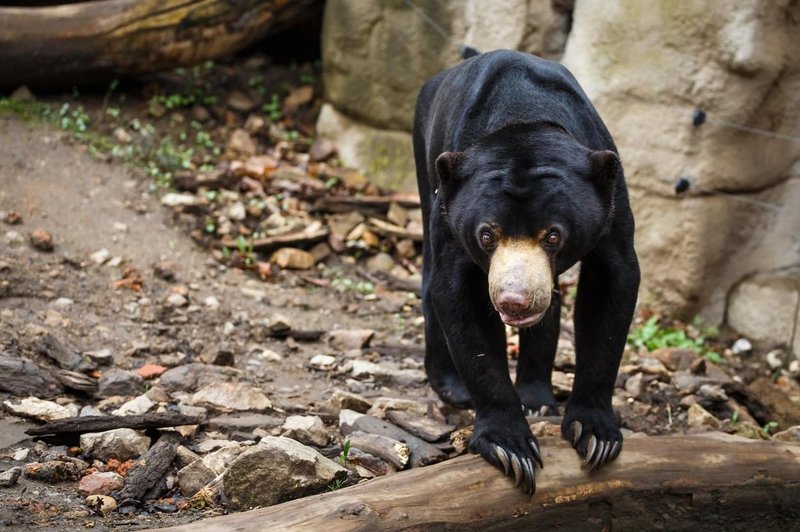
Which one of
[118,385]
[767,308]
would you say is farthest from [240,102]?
[767,308]

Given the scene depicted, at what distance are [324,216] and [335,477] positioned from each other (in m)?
4.37

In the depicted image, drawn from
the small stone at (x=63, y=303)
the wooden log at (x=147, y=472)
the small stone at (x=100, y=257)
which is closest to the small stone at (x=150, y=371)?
the small stone at (x=63, y=303)

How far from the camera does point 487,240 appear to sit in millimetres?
3809

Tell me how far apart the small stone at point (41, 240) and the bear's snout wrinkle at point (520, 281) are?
13.2ft

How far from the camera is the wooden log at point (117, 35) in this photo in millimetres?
8234

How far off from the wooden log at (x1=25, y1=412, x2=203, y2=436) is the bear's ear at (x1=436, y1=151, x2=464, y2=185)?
1660mm

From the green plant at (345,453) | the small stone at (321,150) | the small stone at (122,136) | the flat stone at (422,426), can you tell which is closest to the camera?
the green plant at (345,453)

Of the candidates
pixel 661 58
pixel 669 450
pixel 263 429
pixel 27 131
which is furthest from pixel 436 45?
pixel 669 450

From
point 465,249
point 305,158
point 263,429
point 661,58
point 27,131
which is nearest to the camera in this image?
point 465,249

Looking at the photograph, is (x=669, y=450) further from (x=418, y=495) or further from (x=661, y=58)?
(x=661, y=58)

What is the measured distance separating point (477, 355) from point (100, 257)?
3.62 metres

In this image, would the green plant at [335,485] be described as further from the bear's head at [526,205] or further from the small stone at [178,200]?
the small stone at [178,200]

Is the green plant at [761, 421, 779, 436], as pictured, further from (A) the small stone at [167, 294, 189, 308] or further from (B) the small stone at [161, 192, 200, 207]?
(B) the small stone at [161, 192, 200, 207]

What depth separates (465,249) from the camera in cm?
413
